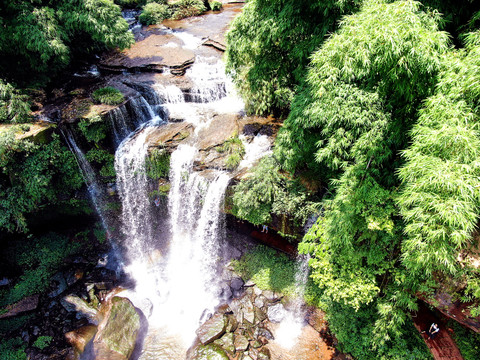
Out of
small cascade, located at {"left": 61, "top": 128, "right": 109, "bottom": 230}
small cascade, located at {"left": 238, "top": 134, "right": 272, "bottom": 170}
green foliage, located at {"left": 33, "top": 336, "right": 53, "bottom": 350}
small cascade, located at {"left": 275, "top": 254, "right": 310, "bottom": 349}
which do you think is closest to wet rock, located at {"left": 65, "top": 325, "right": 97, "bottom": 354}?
green foliage, located at {"left": 33, "top": 336, "right": 53, "bottom": 350}

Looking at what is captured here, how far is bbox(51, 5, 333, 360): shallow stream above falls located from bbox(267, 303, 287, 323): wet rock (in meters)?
0.04

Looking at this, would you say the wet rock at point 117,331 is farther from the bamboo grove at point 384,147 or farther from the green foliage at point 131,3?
the green foliage at point 131,3

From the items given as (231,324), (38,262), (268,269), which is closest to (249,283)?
(268,269)

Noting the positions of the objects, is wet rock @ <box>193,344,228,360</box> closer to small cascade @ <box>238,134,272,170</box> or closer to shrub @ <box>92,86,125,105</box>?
small cascade @ <box>238,134,272,170</box>

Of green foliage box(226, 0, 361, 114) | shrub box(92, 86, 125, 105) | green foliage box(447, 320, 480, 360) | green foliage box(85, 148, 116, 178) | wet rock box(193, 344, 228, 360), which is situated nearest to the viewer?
green foliage box(447, 320, 480, 360)

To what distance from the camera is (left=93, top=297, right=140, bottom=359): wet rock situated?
35.7 ft

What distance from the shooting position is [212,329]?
11336mm

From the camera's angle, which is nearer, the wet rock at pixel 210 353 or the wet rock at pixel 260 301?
the wet rock at pixel 210 353

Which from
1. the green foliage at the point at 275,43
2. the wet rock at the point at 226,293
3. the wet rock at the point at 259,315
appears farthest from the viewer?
the wet rock at the point at 226,293

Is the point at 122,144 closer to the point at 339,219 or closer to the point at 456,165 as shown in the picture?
the point at 339,219

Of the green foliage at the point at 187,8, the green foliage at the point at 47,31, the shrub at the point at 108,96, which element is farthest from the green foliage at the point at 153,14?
the shrub at the point at 108,96

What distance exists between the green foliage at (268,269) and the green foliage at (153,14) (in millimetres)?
23241

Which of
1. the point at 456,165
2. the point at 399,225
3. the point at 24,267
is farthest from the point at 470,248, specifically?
the point at 24,267

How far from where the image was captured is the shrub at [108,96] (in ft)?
48.0
